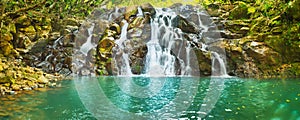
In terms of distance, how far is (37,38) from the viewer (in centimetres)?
1881

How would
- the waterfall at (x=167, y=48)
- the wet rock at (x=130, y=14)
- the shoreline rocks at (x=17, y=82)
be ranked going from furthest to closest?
the wet rock at (x=130, y=14) < the waterfall at (x=167, y=48) < the shoreline rocks at (x=17, y=82)

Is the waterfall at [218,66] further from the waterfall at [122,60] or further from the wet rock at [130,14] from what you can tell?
the wet rock at [130,14]

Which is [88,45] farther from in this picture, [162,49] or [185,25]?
[185,25]

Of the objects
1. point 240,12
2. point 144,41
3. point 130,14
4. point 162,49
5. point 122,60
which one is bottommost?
point 122,60

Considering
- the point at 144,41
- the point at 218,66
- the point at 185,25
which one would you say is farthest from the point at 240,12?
the point at 144,41

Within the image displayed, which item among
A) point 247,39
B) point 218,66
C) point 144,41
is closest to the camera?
point 247,39

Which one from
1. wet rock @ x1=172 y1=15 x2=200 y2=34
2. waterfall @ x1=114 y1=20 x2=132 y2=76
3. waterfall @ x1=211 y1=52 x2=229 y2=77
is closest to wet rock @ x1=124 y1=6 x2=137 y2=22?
waterfall @ x1=114 y1=20 x2=132 y2=76

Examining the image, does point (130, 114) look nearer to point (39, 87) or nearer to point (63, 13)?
point (63, 13)

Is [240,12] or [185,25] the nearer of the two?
[240,12]

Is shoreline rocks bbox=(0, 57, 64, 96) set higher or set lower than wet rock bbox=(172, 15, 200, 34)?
lower

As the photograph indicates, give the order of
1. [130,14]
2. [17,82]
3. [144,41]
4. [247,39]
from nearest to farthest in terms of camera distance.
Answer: [17,82] < [247,39] < [144,41] < [130,14]

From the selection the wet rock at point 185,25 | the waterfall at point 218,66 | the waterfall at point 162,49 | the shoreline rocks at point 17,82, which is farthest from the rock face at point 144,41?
the shoreline rocks at point 17,82

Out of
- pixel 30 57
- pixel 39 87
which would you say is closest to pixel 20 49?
pixel 30 57

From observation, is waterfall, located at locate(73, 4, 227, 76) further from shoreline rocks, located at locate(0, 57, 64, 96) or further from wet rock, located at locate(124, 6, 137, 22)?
shoreline rocks, located at locate(0, 57, 64, 96)
